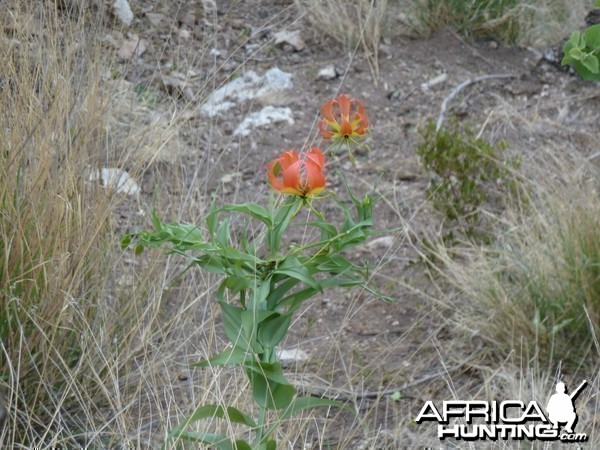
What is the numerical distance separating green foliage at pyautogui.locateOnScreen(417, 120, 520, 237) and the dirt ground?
12 centimetres

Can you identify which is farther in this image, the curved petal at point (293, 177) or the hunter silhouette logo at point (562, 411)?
the hunter silhouette logo at point (562, 411)

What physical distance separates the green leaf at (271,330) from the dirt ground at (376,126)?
91 centimetres

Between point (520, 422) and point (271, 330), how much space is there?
0.78 m

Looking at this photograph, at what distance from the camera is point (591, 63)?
196 centimetres

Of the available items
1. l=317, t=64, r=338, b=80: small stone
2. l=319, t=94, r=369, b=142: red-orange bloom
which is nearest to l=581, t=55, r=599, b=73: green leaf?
l=319, t=94, r=369, b=142: red-orange bloom

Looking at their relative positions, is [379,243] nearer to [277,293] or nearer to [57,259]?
[57,259]

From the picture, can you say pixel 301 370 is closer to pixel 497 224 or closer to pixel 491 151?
pixel 497 224

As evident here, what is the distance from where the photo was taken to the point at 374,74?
15.5ft

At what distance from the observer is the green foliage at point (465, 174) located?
11.2 feet

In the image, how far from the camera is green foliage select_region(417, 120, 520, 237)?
3.42 m

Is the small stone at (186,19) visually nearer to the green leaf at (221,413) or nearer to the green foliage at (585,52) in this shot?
the green foliage at (585,52)

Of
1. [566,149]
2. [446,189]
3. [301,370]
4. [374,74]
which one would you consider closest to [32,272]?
[301,370]

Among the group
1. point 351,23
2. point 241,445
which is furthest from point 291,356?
point 351,23

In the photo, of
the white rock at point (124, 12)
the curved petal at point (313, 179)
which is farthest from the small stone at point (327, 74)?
the curved petal at point (313, 179)
